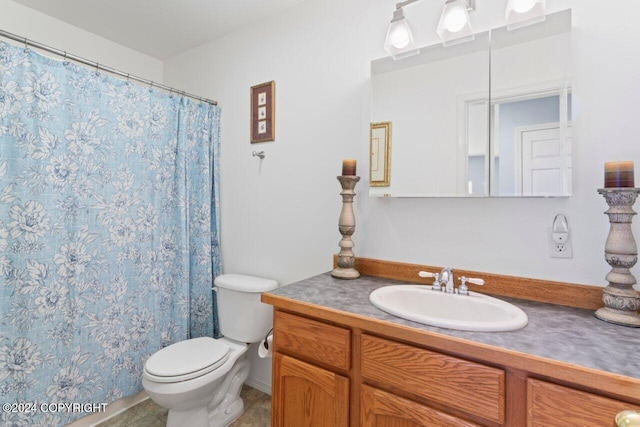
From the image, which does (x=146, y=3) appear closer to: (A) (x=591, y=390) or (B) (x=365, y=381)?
(B) (x=365, y=381)

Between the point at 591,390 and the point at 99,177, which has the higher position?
the point at 99,177

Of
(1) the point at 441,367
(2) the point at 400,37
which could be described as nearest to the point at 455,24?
(2) the point at 400,37

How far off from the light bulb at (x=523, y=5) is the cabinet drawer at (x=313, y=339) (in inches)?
53.3

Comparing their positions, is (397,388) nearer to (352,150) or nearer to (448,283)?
(448,283)

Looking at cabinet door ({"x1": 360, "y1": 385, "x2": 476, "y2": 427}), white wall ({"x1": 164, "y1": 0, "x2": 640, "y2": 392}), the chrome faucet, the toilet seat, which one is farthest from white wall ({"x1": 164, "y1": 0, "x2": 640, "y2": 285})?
cabinet door ({"x1": 360, "y1": 385, "x2": 476, "y2": 427})

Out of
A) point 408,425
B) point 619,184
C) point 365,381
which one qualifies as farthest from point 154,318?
point 619,184

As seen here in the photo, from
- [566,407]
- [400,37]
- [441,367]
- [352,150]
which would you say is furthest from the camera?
[352,150]

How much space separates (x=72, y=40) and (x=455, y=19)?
240cm

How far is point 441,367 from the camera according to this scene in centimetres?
85

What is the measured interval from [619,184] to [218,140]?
2148 millimetres

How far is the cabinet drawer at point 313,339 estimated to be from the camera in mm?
1028

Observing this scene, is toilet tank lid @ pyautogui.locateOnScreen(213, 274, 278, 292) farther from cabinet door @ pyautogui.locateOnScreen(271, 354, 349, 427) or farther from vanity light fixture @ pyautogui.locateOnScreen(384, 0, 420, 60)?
vanity light fixture @ pyautogui.locateOnScreen(384, 0, 420, 60)

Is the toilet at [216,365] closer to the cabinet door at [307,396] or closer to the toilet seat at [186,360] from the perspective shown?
the toilet seat at [186,360]

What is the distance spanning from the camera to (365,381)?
39.1 inches
